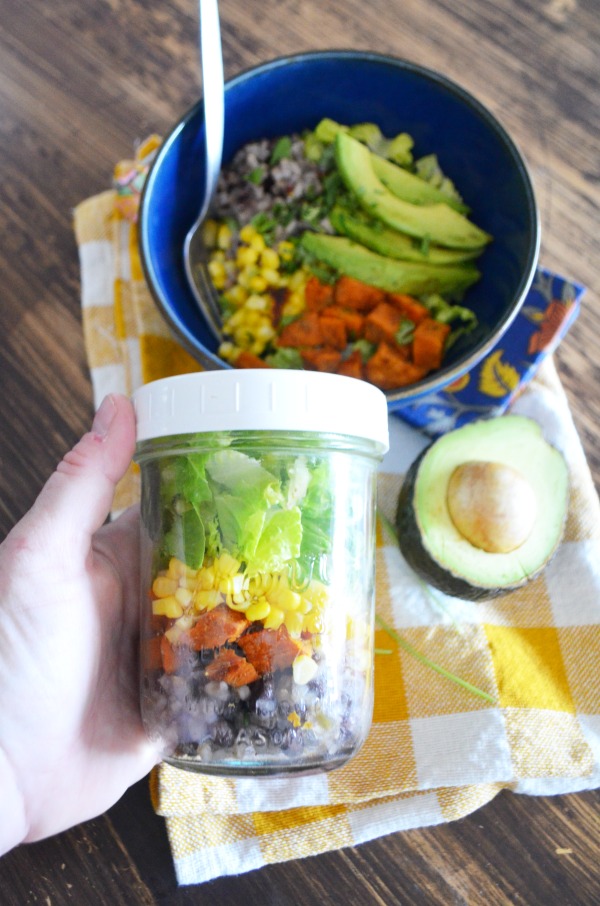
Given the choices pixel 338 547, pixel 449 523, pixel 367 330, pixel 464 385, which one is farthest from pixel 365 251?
pixel 338 547

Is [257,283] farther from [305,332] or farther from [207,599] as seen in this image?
[207,599]

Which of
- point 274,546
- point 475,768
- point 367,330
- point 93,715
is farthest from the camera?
point 367,330

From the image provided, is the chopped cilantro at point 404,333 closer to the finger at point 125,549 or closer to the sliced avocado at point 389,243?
the sliced avocado at point 389,243

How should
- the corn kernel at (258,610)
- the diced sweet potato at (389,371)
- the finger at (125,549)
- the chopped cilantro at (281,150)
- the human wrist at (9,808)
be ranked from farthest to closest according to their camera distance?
the chopped cilantro at (281,150), the diced sweet potato at (389,371), the finger at (125,549), the human wrist at (9,808), the corn kernel at (258,610)

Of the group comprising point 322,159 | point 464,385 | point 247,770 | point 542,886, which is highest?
point 322,159

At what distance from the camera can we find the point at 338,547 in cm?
75

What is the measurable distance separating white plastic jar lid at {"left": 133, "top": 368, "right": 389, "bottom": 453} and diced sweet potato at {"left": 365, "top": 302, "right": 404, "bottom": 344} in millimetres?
378

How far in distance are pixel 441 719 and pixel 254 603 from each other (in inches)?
18.4

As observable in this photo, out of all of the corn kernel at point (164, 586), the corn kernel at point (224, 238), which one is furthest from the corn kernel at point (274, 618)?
the corn kernel at point (224, 238)

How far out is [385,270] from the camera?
3.58ft

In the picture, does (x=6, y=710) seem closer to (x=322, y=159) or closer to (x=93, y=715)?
(x=93, y=715)

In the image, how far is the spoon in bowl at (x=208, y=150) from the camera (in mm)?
971

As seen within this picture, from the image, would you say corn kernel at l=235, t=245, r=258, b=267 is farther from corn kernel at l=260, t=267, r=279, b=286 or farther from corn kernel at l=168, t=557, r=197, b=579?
corn kernel at l=168, t=557, r=197, b=579

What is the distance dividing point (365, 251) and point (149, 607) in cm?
63
